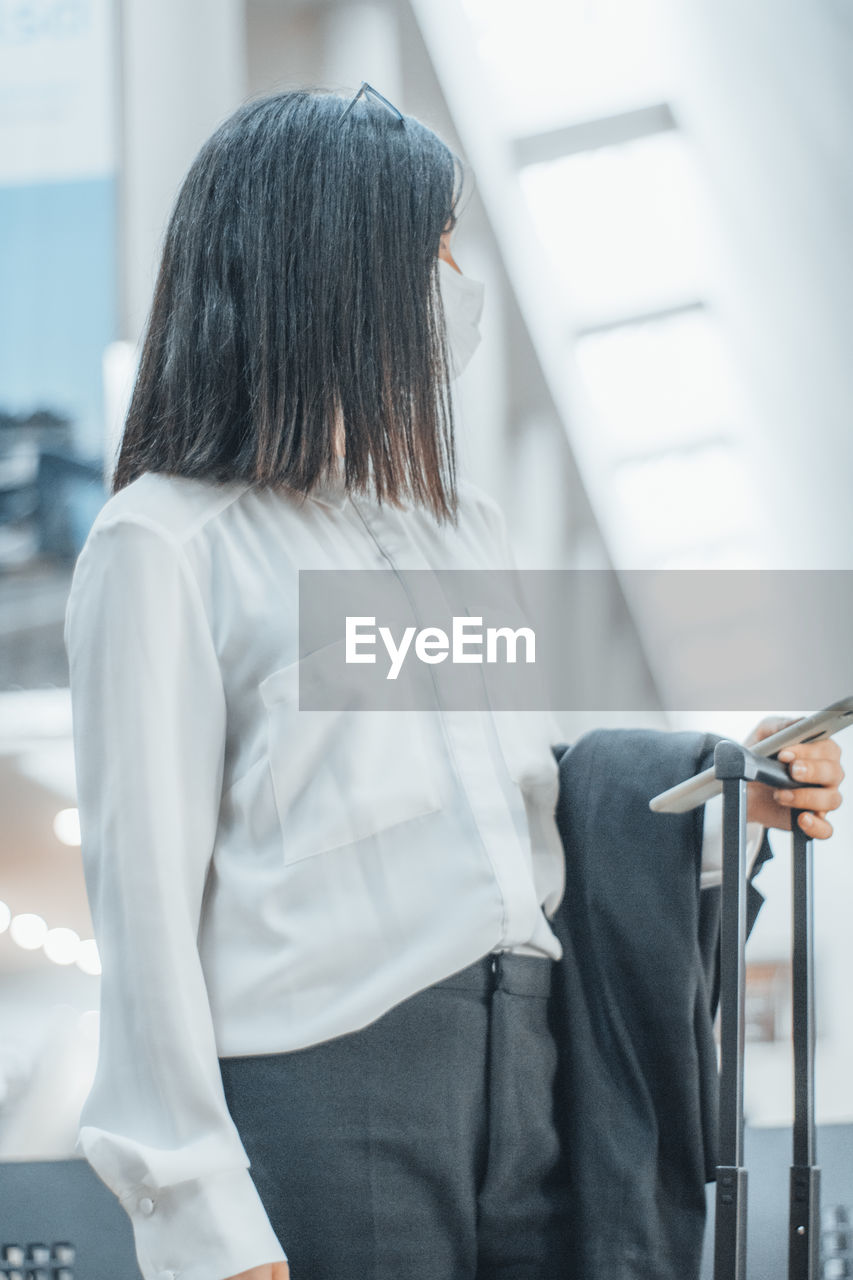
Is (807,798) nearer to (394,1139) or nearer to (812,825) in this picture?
(812,825)

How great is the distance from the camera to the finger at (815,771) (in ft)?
2.12

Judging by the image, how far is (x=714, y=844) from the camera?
Answer: 72cm

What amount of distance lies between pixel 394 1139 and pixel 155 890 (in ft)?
0.54

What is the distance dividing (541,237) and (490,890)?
2.90 ft

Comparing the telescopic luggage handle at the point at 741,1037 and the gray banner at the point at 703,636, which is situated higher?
the gray banner at the point at 703,636

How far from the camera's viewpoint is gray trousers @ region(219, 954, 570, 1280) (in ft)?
1.85

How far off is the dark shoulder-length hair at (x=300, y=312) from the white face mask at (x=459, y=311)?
33 mm

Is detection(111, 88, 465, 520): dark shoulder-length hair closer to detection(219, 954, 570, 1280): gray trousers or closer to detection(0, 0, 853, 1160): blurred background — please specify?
detection(219, 954, 570, 1280): gray trousers

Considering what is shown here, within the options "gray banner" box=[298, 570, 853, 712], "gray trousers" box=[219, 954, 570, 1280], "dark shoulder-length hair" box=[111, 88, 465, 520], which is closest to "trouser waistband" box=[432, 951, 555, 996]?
"gray trousers" box=[219, 954, 570, 1280]

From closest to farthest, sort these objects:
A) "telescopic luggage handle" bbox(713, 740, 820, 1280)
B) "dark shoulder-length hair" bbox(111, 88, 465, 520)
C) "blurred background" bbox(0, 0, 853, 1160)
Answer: "telescopic luggage handle" bbox(713, 740, 820, 1280)
"dark shoulder-length hair" bbox(111, 88, 465, 520)
"blurred background" bbox(0, 0, 853, 1160)

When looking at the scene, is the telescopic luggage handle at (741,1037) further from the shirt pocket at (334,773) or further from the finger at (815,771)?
the shirt pocket at (334,773)

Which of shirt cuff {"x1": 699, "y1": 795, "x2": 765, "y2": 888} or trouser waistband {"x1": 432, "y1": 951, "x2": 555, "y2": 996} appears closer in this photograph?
trouser waistband {"x1": 432, "y1": 951, "x2": 555, "y2": 996}

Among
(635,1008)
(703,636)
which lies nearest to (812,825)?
(635,1008)

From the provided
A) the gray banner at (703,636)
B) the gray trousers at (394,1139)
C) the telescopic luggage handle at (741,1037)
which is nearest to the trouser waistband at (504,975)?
the gray trousers at (394,1139)
